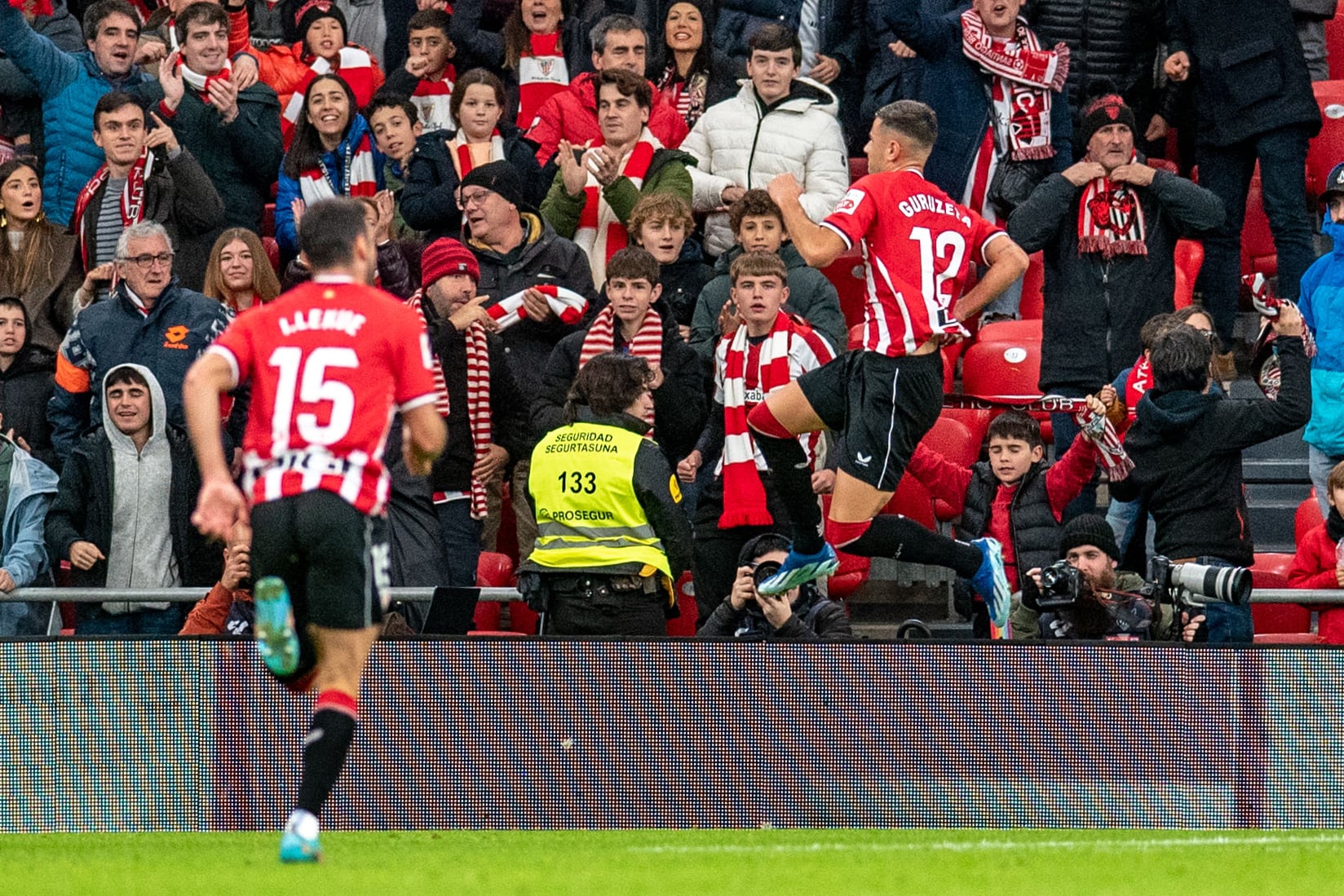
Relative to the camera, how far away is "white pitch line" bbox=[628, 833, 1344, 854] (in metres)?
7.06

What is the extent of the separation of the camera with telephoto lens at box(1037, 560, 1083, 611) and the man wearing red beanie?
3.03 m

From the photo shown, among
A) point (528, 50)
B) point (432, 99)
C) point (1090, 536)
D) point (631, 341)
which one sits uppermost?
point (528, 50)

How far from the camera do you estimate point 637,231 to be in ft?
36.1

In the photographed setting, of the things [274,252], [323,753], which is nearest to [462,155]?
[274,252]

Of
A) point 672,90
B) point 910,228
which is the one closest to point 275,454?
point 910,228

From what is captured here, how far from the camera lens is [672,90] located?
12672mm

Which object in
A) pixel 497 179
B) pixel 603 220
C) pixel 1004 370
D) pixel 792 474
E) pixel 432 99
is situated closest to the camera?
pixel 792 474

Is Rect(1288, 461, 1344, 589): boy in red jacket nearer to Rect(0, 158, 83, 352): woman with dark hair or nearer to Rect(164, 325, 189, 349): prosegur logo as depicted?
Rect(164, 325, 189, 349): prosegur logo

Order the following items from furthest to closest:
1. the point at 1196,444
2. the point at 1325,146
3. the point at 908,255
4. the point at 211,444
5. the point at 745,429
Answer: the point at 1325,146
the point at 745,429
the point at 1196,444
the point at 908,255
the point at 211,444

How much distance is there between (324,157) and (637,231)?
2.28 m

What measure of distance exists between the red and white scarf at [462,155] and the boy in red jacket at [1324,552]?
504 cm

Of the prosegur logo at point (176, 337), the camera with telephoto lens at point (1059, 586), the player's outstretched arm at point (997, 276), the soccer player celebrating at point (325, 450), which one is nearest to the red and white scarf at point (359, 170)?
the prosegur logo at point (176, 337)

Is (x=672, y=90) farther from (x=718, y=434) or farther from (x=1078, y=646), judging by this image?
(x=1078, y=646)

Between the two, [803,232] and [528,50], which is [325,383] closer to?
[803,232]
